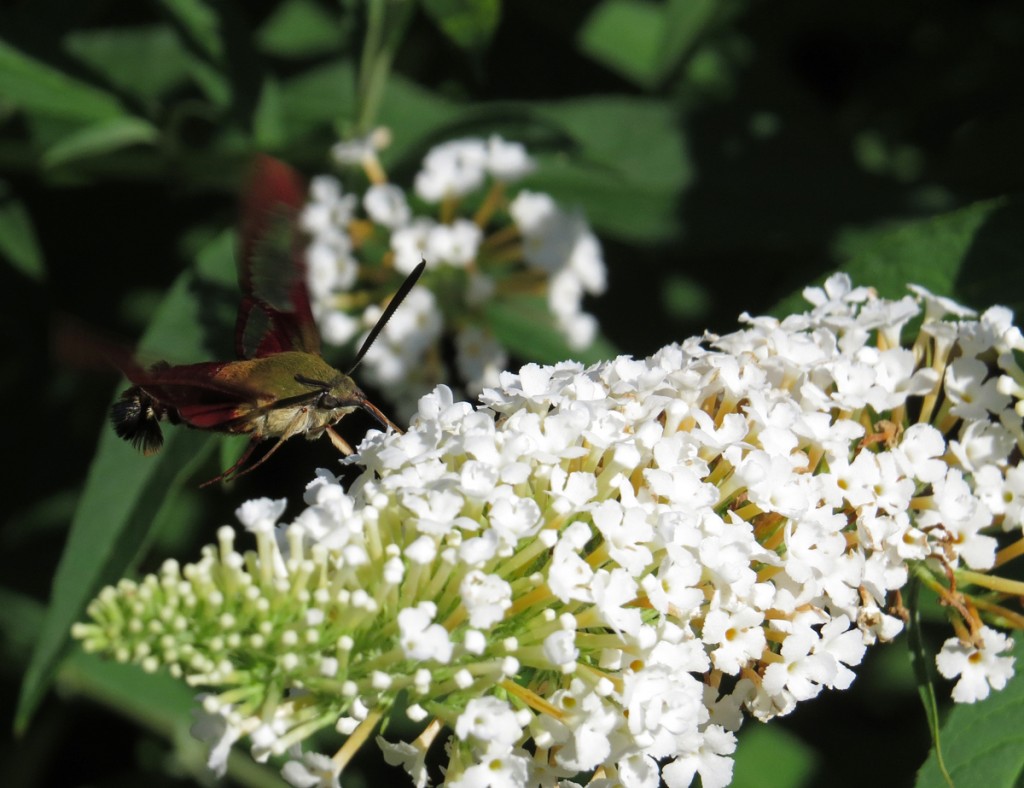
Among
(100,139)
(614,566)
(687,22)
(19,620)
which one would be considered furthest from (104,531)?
(687,22)

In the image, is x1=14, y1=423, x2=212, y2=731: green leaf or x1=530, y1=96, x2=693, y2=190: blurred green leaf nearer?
x1=14, y1=423, x2=212, y2=731: green leaf

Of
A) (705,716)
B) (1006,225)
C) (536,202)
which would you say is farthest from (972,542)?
(536,202)

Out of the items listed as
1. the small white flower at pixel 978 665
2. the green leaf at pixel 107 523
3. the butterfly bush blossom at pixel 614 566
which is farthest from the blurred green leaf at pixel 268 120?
the small white flower at pixel 978 665

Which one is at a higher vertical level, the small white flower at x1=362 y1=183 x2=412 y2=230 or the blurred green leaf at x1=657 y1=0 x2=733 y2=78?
the blurred green leaf at x1=657 y1=0 x2=733 y2=78

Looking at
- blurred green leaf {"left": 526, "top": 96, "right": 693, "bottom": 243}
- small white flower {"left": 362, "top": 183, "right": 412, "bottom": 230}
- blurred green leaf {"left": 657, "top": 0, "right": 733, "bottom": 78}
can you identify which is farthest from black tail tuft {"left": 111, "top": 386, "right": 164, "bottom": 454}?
blurred green leaf {"left": 657, "top": 0, "right": 733, "bottom": 78}

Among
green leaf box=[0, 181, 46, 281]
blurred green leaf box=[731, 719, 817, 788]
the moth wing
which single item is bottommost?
blurred green leaf box=[731, 719, 817, 788]

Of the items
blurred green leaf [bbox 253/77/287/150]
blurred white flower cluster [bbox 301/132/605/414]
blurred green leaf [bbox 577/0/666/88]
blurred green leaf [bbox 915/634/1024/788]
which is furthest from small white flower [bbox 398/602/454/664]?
blurred green leaf [bbox 577/0/666/88]

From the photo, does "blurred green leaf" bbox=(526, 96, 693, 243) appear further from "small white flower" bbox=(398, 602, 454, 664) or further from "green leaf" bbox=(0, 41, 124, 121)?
"small white flower" bbox=(398, 602, 454, 664)

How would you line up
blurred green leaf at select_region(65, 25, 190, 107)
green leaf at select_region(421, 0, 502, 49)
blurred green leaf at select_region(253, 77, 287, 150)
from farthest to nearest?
blurred green leaf at select_region(65, 25, 190, 107), blurred green leaf at select_region(253, 77, 287, 150), green leaf at select_region(421, 0, 502, 49)

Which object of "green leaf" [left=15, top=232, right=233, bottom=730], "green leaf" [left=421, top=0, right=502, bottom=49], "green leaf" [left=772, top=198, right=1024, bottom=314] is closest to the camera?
"green leaf" [left=772, top=198, right=1024, bottom=314]

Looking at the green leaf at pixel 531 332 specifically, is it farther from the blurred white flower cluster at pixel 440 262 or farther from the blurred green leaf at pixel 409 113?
the blurred green leaf at pixel 409 113
